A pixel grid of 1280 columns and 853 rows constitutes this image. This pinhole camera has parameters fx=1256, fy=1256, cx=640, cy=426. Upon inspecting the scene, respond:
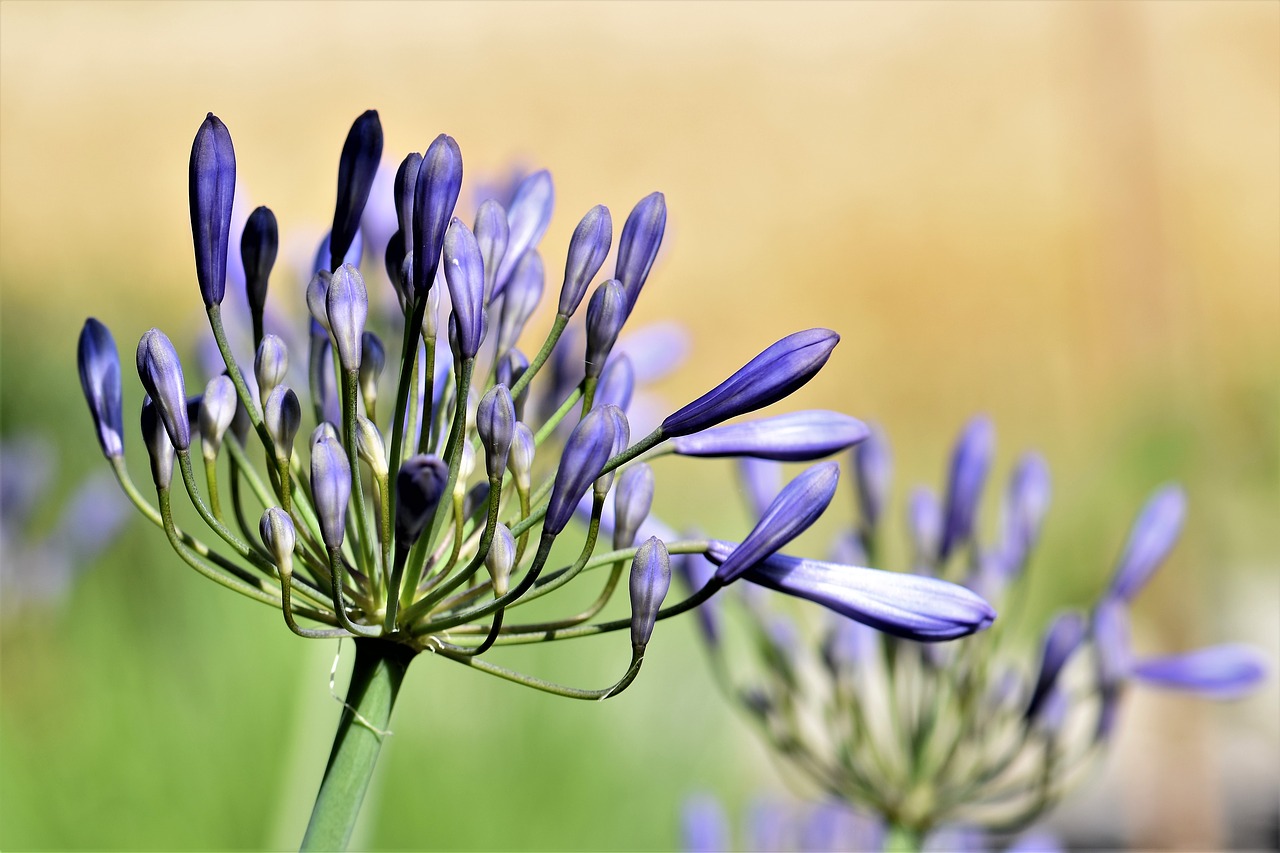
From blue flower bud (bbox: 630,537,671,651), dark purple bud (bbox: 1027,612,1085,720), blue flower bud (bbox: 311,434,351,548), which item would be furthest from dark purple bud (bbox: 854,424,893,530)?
blue flower bud (bbox: 311,434,351,548)

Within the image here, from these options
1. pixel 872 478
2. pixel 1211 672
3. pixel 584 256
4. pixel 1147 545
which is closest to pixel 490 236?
pixel 584 256

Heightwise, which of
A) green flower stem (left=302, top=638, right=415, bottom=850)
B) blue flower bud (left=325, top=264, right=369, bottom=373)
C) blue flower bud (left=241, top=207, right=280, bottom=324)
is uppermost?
blue flower bud (left=241, top=207, right=280, bottom=324)

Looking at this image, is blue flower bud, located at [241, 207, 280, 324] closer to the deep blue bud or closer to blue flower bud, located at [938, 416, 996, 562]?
the deep blue bud

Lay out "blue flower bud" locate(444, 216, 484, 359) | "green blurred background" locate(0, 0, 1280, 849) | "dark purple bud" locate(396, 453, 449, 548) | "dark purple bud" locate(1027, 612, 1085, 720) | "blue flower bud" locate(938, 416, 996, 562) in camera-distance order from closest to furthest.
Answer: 1. "dark purple bud" locate(396, 453, 449, 548)
2. "blue flower bud" locate(444, 216, 484, 359)
3. "dark purple bud" locate(1027, 612, 1085, 720)
4. "blue flower bud" locate(938, 416, 996, 562)
5. "green blurred background" locate(0, 0, 1280, 849)

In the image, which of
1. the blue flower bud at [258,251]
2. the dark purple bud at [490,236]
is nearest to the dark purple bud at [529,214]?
the dark purple bud at [490,236]

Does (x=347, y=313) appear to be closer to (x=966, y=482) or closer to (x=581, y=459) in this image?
(x=581, y=459)

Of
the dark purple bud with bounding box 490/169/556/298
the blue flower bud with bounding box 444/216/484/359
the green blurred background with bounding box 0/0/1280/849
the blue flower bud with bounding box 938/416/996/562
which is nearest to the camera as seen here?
the blue flower bud with bounding box 444/216/484/359

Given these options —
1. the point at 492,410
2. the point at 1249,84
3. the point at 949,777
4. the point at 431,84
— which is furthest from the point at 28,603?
the point at 1249,84
